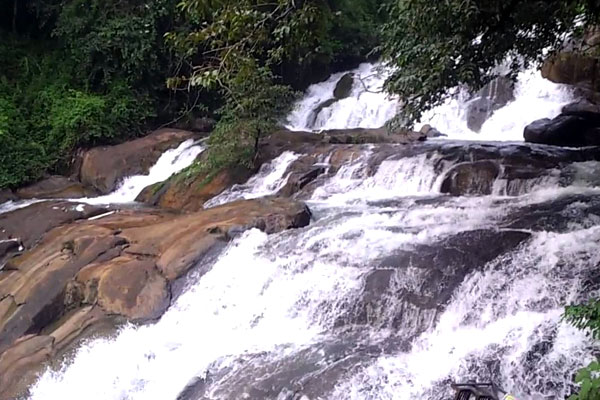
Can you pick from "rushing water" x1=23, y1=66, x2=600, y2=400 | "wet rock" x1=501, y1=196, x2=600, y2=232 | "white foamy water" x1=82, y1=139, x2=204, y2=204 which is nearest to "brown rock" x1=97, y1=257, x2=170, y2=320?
"rushing water" x1=23, y1=66, x2=600, y2=400

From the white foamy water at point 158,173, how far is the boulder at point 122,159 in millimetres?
156

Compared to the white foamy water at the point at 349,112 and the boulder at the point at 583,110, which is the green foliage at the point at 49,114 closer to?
the white foamy water at the point at 349,112

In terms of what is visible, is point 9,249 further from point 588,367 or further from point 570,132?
point 570,132

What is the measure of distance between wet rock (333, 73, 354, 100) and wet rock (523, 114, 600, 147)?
6.34 m

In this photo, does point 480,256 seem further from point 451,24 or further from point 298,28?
point 298,28

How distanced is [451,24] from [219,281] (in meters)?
3.54

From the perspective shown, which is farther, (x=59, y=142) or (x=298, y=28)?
(x=59, y=142)

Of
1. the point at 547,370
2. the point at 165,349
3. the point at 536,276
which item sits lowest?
the point at 165,349

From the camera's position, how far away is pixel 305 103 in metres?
17.0

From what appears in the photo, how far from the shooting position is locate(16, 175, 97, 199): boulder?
12.4m

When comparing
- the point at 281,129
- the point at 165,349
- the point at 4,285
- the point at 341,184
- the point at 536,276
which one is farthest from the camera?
the point at 281,129

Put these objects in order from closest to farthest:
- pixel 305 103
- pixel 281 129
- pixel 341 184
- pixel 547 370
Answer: pixel 547 370 < pixel 341 184 < pixel 281 129 < pixel 305 103

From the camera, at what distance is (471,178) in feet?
29.4

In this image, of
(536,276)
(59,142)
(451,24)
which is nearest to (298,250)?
(536,276)
